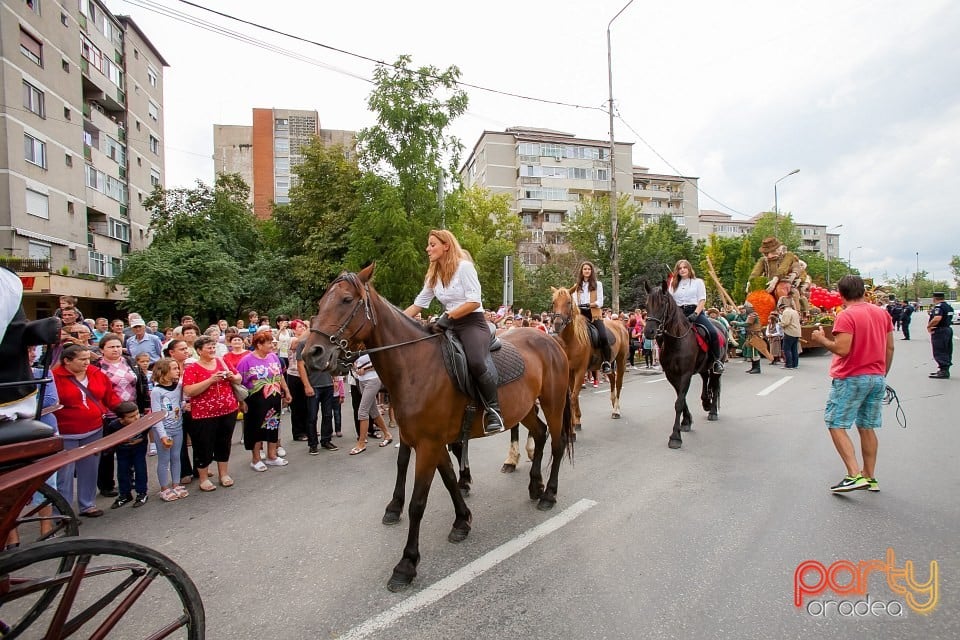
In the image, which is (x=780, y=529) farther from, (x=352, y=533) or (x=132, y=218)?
(x=132, y=218)

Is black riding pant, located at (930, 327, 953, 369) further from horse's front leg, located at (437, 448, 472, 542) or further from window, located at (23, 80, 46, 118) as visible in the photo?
window, located at (23, 80, 46, 118)

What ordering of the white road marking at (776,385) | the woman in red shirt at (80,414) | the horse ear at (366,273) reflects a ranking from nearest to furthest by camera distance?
the horse ear at (366,273), the woman in red shirt at (80,414), the white road marking at (776,385)

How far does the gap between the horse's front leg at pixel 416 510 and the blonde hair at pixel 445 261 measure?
1.43 m

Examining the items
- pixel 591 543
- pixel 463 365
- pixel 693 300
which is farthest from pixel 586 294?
pixel 591 543

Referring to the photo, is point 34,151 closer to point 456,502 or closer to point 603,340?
point 603,340

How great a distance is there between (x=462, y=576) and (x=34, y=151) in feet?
109

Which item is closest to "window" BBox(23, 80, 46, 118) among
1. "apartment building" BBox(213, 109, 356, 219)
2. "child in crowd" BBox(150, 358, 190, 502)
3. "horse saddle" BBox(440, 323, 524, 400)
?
"child in crowd" BBox(150, 358, 190, 502)

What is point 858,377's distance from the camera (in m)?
4.64

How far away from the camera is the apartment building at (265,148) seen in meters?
61.3

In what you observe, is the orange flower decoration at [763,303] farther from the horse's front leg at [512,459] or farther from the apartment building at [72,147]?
the apartment building at [72,147]

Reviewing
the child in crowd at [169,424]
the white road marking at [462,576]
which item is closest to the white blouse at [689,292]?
the white road marking at [462,576]

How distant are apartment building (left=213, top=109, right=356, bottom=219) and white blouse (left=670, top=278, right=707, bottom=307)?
201 feet

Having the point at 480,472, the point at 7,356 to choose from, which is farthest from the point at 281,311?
the point at 7,356

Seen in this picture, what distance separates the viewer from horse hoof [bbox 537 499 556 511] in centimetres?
460
